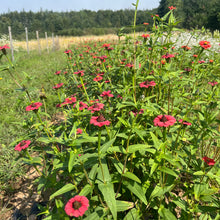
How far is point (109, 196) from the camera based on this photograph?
1.16m

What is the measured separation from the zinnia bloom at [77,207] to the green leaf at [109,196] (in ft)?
0.64

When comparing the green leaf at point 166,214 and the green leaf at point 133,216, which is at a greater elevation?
the green leaf at point 166,214

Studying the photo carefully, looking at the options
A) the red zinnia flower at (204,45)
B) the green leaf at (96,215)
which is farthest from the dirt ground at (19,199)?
the red zinnia flower at (204,45)

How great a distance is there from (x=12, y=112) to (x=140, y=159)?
12.2ft

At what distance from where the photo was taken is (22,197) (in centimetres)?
227

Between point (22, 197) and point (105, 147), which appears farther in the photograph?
point (22, 197)

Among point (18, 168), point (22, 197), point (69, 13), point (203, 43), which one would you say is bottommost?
point (22, 197)

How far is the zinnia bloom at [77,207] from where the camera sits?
91 cm

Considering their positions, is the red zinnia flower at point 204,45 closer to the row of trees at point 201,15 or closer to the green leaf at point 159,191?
the green leaf at point 159,191

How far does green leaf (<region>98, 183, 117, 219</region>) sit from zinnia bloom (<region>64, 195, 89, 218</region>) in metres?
0.19

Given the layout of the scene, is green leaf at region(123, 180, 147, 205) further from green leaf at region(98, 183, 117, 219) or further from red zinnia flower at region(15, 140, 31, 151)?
red zinnia flower at region(15, 140, 31, 151)

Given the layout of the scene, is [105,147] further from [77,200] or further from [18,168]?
[18,168]

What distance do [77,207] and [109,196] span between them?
0.28 meters

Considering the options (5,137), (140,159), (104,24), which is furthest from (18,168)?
(104,24)
